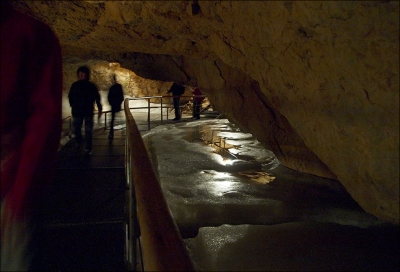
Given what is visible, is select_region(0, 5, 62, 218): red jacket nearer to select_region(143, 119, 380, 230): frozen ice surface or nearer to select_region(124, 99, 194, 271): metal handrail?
select_region(124, 99, 194, 271): metal handrail

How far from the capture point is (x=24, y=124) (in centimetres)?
126

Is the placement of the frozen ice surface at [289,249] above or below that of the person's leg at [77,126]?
below

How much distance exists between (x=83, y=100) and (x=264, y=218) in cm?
320

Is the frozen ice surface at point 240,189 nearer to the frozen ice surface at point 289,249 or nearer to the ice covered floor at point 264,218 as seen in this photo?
the ice covered floor at point 264,218

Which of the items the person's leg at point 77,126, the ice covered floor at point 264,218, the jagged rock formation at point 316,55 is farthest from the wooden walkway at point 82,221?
the jagged rock formation at point 316,55

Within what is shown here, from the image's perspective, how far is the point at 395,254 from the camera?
259cm

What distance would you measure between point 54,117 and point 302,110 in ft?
7.93

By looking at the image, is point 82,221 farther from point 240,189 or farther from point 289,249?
point 240,189

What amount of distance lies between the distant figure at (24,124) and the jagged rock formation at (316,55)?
5.15ft

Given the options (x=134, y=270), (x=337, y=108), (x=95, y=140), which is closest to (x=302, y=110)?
(x=337, y=108)

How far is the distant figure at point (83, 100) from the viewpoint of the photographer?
4656 millimetres

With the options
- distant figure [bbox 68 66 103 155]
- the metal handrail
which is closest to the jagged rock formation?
distant figure [bbox 68 66 103 155]

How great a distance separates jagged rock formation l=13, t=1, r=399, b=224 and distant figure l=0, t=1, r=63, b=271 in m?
1.57

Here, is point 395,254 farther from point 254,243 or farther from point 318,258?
point 254,243
